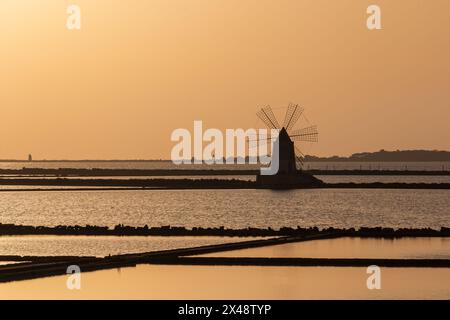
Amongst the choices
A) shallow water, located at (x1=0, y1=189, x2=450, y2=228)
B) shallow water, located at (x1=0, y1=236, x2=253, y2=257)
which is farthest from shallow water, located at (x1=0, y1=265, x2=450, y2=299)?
shallow water, located at (x1=0, y1=189, x2=450, y2=228)

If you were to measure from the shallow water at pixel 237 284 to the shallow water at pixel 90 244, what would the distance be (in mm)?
6023

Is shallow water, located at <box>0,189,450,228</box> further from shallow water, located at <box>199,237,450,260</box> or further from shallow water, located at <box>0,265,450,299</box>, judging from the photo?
shallow water, located at <box>0,265,450,299</box>

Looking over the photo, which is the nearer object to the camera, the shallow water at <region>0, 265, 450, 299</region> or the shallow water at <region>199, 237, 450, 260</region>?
the shallow water at <region>0, 265, 450, 299</region>

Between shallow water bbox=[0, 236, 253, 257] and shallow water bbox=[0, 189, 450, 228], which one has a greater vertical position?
shallow water bbox=[0, 236, 253, 257]

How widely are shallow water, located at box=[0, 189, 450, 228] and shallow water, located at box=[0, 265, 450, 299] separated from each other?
72.6 ft

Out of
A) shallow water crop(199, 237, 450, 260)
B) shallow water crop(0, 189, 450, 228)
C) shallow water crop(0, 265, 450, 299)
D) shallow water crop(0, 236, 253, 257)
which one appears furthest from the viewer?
shallow water crop(0, 189, 450, 228)

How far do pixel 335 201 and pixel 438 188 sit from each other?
25.1 meters

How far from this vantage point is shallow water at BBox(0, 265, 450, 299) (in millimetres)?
21953

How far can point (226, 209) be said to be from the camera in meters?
65.2

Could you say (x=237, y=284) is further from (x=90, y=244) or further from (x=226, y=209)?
(x=226, y=209)

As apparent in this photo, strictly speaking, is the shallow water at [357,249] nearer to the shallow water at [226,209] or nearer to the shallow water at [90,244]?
the shallow water at [90,244]

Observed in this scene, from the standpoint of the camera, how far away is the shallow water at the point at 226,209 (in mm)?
52906

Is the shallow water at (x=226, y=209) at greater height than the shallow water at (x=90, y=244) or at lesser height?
lesser

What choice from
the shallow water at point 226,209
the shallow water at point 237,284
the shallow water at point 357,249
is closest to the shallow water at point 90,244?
the shallow water at point 357,249
